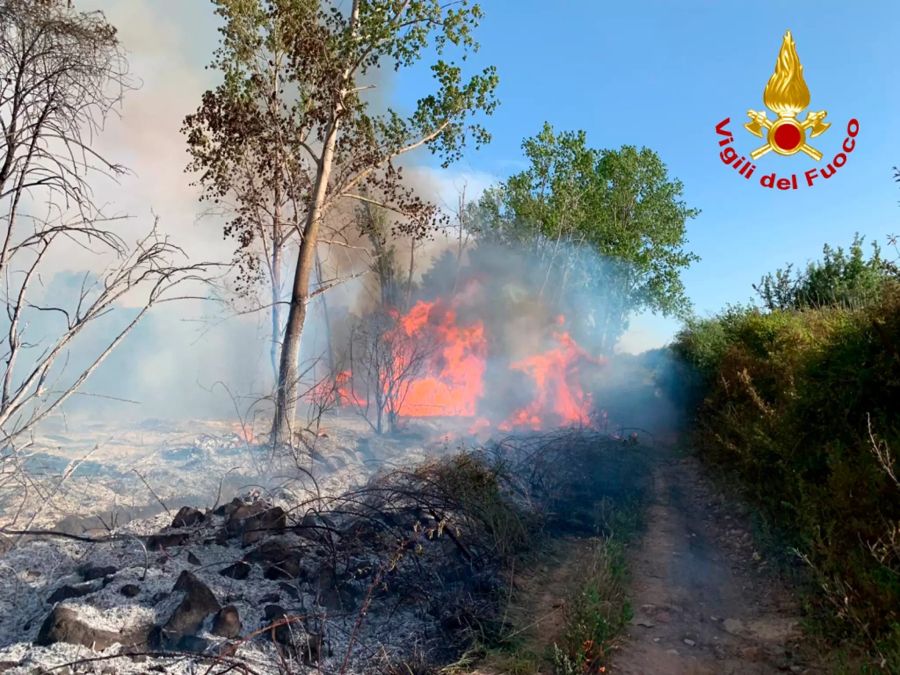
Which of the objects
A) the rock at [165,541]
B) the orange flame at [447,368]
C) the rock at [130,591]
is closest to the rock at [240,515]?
the rock at [165,541]

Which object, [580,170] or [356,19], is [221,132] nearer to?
[356,19]

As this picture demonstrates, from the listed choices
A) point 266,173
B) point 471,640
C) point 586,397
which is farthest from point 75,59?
point 586,397

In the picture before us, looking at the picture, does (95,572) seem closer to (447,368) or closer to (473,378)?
(447,368)

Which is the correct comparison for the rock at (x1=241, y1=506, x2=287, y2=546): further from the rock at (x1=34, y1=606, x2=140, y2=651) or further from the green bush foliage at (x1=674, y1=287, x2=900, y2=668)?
the green bush foliage at (x1=674, y1=287, x2=900, y2=668)

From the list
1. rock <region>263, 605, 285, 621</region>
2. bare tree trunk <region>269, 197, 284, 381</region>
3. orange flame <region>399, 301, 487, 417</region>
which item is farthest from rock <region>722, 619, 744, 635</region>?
orange flame <region>399, 301, 487, 417</region>

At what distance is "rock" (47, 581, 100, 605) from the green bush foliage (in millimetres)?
5098

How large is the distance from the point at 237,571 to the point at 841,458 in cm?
545

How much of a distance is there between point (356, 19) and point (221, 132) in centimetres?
384

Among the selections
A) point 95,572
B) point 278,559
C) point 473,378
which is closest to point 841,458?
point 278,559

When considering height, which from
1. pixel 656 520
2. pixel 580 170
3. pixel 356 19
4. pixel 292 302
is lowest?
pixel 656 520

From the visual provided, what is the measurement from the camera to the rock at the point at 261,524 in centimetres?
582

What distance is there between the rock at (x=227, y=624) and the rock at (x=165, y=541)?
4.49ft

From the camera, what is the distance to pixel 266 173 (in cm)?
1458

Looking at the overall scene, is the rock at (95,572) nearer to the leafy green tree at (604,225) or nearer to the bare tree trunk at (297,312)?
the bare tree trunk at (297,312)
